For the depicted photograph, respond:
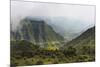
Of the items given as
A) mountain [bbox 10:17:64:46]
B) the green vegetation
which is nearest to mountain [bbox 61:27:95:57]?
the green vegetation

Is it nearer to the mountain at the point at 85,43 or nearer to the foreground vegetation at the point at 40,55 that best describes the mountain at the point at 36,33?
the foreground vegetation at the point at 40,55

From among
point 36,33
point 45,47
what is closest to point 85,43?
point 45,47

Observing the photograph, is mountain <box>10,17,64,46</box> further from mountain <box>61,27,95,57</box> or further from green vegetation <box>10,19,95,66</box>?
mountain <box>61,27,95,57</box>

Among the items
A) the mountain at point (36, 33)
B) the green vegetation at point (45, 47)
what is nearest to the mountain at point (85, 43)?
the green vegetation at point (45, 47)

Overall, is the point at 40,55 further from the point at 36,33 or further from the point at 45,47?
the point at 36,33

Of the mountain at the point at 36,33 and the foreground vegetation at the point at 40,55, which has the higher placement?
the mountain at the point at 36,33

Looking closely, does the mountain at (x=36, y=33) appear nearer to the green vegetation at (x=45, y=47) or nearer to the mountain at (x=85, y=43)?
the green vegetation at (x=45, y=47)

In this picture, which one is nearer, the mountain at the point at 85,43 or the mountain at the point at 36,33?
the mountain at the point at 36,33
